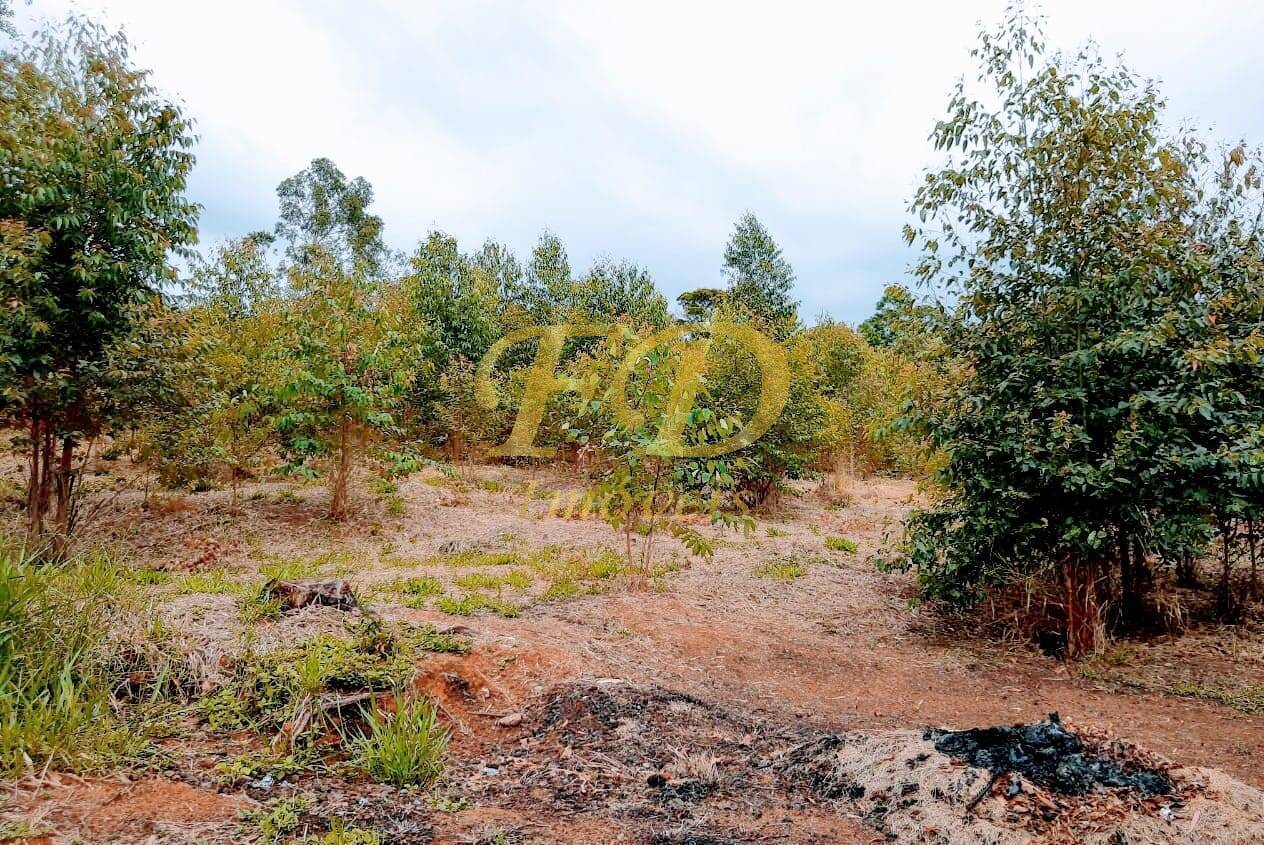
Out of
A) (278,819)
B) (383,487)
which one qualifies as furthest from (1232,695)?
(383,487)

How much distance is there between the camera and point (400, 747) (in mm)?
2588

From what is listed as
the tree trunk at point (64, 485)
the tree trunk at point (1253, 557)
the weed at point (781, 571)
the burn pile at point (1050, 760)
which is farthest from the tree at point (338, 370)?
the tree trunk at point (1253, 557)

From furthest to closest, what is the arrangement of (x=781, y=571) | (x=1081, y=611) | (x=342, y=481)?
(x=342, y=481)
(x=781, y=571)
(x=1081, y=611)

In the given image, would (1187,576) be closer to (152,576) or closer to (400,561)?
(400,561)

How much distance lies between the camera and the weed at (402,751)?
2553 mm

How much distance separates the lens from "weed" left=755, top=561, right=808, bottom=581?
6.91 m

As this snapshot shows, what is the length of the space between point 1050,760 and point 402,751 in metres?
2.33

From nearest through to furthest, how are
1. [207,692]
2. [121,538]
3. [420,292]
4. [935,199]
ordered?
[207,692] → [935,199] → [121,538] → [420,292]

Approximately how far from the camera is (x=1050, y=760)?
2633 millimetres

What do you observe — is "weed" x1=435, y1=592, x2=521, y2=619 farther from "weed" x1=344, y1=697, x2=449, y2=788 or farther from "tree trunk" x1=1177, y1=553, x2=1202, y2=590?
"tree trunk" x1=1177, y1=553, x2=1202, y2=590

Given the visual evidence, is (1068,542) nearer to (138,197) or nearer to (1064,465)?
(1064,465)

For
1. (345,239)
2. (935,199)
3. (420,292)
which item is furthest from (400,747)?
(345,239)

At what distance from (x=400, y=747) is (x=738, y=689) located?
213 cm

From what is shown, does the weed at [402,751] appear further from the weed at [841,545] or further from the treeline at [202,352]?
the weed at [841,545]
